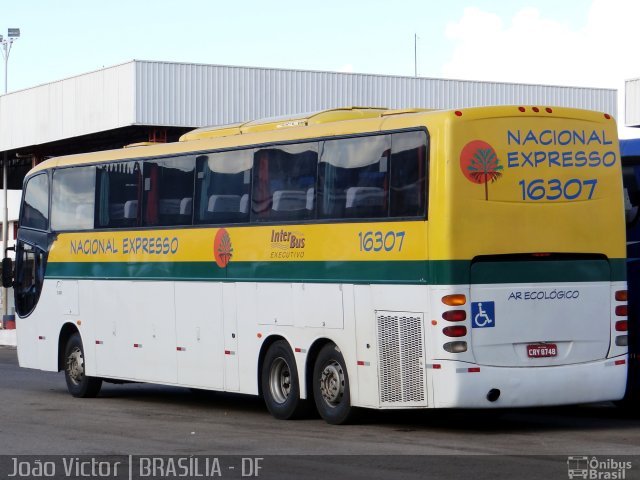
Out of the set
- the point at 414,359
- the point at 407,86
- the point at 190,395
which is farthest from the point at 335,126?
the point at 407,86

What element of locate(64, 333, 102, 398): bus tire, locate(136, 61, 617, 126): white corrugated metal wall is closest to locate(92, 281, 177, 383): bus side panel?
locate(64, 333, 102, 398): bus tire

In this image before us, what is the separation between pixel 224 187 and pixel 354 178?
2.58m

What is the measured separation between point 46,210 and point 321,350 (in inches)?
287

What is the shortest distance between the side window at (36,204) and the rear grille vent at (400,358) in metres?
8.40

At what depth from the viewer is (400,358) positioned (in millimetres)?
15336

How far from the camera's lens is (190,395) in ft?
72.5

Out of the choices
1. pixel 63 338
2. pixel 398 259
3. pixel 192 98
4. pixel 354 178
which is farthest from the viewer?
pixel 192 98

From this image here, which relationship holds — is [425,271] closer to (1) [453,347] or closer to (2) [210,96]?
(1) [453,347]

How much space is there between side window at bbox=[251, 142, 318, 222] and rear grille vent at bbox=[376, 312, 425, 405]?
1819 mm

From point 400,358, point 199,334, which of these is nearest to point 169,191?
point 199,334

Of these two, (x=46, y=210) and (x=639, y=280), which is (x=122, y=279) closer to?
(x=46, y=210)

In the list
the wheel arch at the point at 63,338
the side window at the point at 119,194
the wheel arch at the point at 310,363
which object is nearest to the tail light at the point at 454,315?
the wheel arch at the point at 310,363

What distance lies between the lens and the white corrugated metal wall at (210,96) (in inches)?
1585

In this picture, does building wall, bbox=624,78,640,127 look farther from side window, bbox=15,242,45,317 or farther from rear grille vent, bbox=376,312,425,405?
rear grille vent, bbox=376,312,425,405
